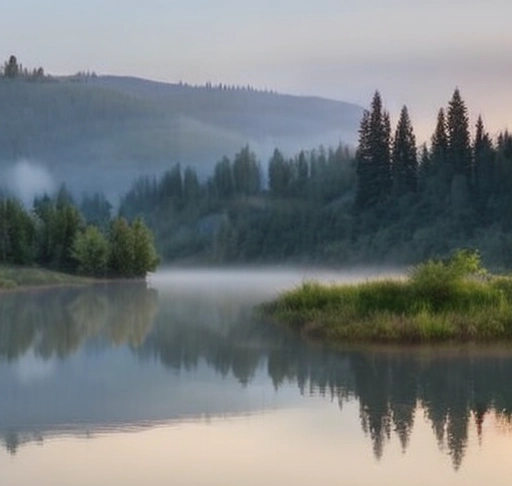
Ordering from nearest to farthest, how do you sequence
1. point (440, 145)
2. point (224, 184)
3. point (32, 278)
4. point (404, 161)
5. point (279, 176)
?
point (32, 278)
point (440, 145)
point (404, 161)
point (279, 176)
point (224, 184)

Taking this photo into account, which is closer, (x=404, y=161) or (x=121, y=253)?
(x=121, y=253)

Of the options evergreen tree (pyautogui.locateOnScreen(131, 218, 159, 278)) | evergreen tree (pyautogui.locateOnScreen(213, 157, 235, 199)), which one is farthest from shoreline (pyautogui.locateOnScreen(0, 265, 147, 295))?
evergreen tree (pyautogui.locateOnScreen(213, 157, 235, 199))

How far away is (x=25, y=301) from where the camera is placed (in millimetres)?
62375

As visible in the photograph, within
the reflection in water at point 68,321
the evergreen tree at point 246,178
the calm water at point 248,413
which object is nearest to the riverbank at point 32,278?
the reflection in water at point 68,321

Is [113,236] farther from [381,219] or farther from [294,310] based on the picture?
[294,310]

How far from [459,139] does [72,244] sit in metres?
43.4

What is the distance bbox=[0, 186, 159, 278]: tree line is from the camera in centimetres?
9775

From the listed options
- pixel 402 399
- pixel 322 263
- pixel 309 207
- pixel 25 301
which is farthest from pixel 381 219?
pixel 402 399

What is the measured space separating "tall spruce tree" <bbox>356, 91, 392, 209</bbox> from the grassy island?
3336 inches

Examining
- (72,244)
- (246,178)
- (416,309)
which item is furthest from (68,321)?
(246,178)

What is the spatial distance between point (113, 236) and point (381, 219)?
33.7m

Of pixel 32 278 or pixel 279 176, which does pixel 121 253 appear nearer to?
pixel 32 278

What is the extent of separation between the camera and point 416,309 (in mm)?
33469

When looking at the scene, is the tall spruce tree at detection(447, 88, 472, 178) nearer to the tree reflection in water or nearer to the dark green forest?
the dark green forest
